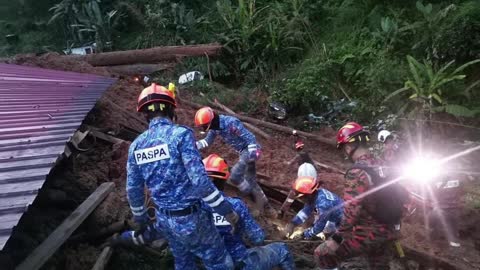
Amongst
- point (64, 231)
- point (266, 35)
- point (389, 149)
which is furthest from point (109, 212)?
point (266, 35)

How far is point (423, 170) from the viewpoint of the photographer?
244 inches

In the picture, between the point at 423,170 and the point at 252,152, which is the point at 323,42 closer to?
the point at 252,152

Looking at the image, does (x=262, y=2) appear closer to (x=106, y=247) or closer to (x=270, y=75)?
(x=270, y=75)

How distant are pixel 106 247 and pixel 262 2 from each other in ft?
38.9

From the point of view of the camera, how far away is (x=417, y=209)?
6.64 metres

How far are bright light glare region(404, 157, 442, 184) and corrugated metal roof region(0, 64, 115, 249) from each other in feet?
14.3

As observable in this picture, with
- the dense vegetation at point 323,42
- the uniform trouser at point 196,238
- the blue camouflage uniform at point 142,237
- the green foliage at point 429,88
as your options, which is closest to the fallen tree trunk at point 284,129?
the dense vegetation at point 323,42

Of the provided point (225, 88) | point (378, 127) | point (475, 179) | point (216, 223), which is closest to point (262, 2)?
point (225, 88)

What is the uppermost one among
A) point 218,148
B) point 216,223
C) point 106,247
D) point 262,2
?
point 262,2

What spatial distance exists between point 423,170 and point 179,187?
3.57 metres

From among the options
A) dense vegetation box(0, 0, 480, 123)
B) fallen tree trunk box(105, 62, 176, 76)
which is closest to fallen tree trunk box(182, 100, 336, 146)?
A: dense vegetation box(0, 0, 480, 123)

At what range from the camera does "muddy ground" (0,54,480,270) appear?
5.00 meters

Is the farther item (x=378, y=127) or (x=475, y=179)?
(x=378, y=127)

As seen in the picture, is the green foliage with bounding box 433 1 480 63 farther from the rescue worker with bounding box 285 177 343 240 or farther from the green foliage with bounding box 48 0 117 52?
the green foliage with bounding box 48 0 117 52
